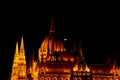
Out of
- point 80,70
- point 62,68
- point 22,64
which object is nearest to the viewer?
point 22,64

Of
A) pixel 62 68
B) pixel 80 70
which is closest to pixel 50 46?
pixel 62 68

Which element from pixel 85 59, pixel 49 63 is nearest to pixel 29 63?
pixel 49 63

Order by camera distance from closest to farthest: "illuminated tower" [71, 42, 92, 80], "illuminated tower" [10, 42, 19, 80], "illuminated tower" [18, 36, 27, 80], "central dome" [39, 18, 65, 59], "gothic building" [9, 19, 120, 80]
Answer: "illuminated tower" [18, 36, 27, 80], "illuminated tower" [10, 42, 19, 80], "gothic building" [9, 19, 120, 80], "illuminated tower" [71, 42, 92, 80], "central dome" [39, 18, 65, 59]

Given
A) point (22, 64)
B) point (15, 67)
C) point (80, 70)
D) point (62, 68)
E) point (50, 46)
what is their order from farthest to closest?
point (50, 46) < point (62, 68) < point (80, 70) < point (15, 67) < point (22, 64)

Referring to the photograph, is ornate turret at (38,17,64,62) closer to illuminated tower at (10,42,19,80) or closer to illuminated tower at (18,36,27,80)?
illuminated tower at (10,42,19,80)

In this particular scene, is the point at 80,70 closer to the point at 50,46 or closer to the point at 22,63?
the point at 22,63

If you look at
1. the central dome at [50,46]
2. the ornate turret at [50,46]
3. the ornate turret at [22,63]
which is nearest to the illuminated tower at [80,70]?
the ornate turret at [50,46]

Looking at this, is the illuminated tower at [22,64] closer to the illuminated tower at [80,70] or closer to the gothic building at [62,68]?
the gothic building at [62,68]

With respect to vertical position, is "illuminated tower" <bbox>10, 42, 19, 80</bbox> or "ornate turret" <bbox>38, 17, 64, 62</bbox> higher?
"ornate turret" <bbox>38, 17, 64, 62</bbox>

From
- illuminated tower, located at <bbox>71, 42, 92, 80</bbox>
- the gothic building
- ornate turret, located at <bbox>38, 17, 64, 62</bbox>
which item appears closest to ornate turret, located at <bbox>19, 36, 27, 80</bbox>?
the gothic building

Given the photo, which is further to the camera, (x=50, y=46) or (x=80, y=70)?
(x=50, y=46)

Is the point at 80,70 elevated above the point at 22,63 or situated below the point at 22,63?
below

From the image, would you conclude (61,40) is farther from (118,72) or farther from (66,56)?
(118,72)

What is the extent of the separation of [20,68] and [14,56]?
1993mm
